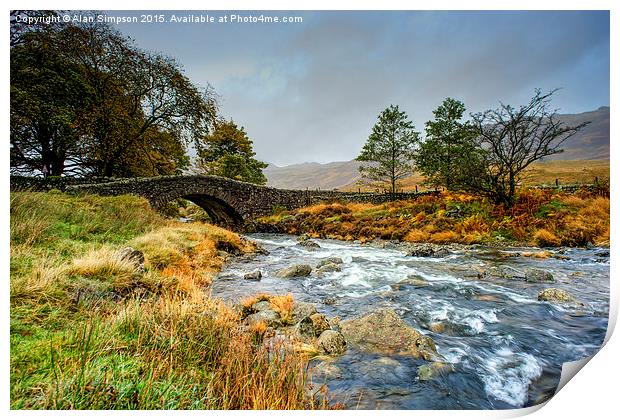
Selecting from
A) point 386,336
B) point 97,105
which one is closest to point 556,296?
point 386,336

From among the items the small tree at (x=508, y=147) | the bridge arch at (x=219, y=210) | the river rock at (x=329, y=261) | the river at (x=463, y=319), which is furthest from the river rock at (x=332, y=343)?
the bridge arch at (x=219, y=210)

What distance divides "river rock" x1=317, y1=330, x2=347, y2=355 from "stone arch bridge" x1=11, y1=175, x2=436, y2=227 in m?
9.07

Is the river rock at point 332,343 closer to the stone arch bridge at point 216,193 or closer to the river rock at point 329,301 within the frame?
the river rock at point 329,301

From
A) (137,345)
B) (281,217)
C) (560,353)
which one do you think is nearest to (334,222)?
(281,217)

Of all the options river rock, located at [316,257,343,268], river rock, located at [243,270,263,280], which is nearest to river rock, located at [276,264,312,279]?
river rock, located at [243,270,263,280]

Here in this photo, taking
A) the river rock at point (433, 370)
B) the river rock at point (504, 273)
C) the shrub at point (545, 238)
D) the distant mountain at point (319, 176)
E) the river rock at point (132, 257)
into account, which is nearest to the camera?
the river rock at point (433, 370)

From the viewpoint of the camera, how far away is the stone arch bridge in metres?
10.8

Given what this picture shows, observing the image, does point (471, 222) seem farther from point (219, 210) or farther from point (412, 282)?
point (219, 210)

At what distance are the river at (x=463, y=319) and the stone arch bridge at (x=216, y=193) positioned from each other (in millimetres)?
6793

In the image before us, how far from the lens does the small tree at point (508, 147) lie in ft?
35.6

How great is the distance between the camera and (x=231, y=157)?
25.2 m
